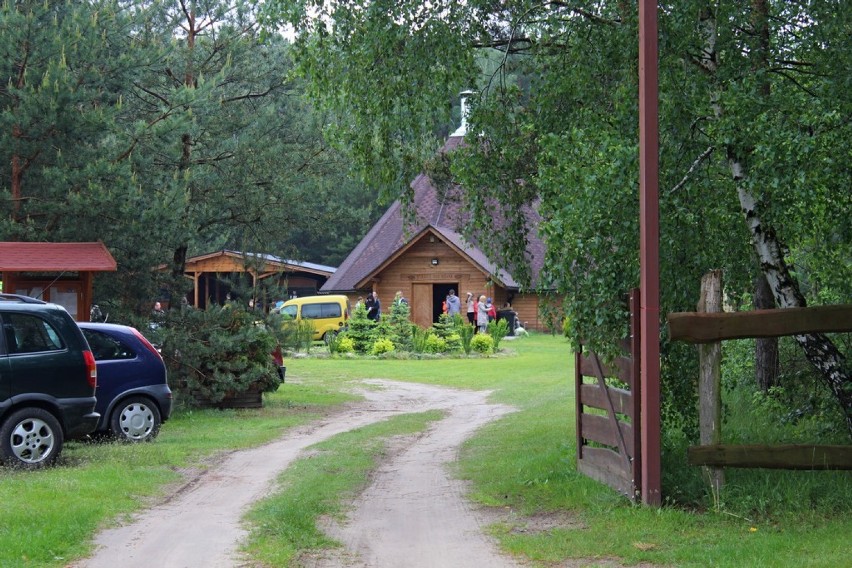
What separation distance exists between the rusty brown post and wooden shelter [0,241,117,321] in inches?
382

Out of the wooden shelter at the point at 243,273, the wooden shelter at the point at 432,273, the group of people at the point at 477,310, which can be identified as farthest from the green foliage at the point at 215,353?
the wooden shelter at the point at 432,273

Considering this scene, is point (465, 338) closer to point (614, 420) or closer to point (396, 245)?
point (396, 245)

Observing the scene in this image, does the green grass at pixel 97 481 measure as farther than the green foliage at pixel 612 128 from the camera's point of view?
No

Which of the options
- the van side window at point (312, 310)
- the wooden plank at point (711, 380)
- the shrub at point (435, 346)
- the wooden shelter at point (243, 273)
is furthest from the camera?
the van side window at point (312, 310)

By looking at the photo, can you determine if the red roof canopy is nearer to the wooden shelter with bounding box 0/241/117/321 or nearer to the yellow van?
the wooden shelter with bounding box 0/241/117/321

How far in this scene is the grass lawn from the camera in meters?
7.98

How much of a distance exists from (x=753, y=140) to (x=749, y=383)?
812 centimetres

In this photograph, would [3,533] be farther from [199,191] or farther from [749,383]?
[199,191]

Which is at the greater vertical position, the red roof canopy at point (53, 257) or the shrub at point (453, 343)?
the red roof canopy at point (53, 257)

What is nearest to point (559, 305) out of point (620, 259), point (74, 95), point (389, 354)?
point (620, 259)

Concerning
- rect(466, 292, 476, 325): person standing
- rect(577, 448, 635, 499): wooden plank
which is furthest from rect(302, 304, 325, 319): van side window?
rect(577, 448, 635, 499): wooden plank

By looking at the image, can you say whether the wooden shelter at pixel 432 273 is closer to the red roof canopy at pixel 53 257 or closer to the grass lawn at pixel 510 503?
the red roof canopy at pixel 53 257

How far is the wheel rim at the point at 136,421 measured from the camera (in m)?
14.6

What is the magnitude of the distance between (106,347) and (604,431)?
285 inches
